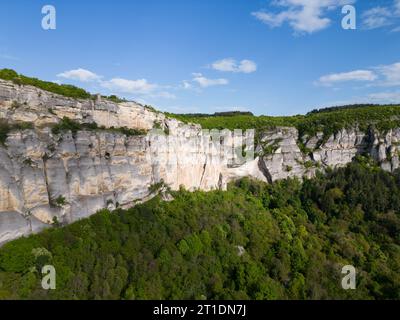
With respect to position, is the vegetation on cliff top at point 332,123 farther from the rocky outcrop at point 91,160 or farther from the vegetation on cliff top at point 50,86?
the vegetation on cliff top at point 50,86

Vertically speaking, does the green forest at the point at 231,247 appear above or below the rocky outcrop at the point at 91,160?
below

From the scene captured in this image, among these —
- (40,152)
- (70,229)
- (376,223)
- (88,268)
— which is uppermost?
(40,152)

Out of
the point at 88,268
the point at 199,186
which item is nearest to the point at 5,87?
the point at 88,268

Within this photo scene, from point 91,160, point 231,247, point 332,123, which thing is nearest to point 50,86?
point 91,160

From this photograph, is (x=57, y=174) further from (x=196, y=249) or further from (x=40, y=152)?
(x=196, y=249)

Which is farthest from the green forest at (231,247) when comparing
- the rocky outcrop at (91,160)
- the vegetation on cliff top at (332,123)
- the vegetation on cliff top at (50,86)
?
the vegetation on cliff top at (50,86)
